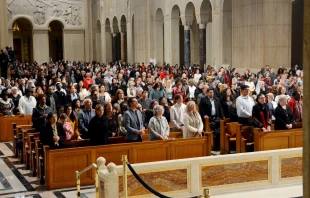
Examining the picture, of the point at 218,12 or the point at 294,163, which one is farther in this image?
the point at 218,12

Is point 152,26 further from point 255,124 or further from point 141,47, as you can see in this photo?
point 255,124

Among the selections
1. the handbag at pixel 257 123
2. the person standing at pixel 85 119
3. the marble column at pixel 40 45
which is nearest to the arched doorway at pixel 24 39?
the marble column at pixel 40 45

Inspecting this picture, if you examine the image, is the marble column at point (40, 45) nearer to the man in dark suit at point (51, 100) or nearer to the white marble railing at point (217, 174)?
the man in dark suit at point (51, 100)

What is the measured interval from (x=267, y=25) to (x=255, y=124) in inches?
502

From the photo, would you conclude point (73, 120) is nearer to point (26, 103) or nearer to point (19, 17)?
point (26, 103)

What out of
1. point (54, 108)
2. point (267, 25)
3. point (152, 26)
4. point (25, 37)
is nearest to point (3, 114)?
point (54, 108)

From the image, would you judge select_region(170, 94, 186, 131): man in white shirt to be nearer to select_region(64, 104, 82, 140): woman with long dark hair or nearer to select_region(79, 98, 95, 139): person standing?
select_region(79, 98, 95, 139): person standing

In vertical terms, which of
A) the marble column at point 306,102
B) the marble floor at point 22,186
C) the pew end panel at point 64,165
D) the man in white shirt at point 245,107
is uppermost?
the marble column at point 306,102

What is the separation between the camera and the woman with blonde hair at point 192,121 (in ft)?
35.1

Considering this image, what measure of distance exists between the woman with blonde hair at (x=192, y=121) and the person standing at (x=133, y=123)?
1.07 metres

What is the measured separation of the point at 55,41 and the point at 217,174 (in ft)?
138

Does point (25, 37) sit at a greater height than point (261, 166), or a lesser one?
greater

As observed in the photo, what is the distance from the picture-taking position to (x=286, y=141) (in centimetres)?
1120

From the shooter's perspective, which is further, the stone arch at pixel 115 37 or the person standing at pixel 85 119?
the stone arch at pixel 115 37
